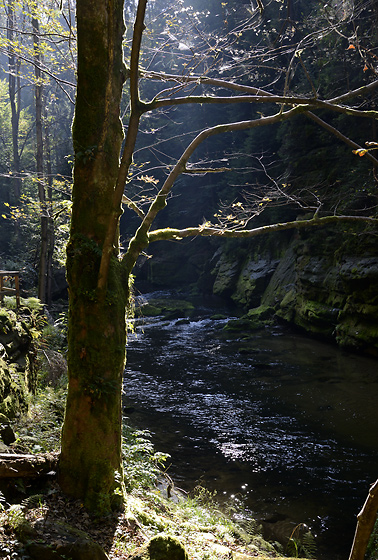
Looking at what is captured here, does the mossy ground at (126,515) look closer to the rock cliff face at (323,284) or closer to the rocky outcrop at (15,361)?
the rocky outcrop at (15,361)

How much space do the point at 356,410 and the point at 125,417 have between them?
574cm

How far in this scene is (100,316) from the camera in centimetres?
424

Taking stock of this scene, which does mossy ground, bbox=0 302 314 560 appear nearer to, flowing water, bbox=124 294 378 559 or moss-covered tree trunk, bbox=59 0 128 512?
moss-covered tree trunk, bbox=59 0 128 512

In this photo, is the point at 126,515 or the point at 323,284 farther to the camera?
the point at 323,284

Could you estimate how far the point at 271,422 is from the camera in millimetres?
9617

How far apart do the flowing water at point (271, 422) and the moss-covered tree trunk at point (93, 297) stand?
371 cm

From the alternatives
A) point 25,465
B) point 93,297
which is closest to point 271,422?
point 25,465

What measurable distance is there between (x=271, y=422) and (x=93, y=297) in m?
7.04

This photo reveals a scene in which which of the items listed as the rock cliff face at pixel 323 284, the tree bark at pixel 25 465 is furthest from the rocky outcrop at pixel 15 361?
the rock cliff face at pixel 323 284

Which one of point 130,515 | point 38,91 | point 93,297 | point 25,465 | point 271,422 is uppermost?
point 38,91

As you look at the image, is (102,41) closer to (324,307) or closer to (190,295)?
(324,307)

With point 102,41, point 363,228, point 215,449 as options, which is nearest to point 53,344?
point 215,449

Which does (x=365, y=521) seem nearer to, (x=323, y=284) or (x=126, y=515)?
(x=126, y=515)

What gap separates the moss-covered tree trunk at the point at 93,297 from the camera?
4.14 metres
